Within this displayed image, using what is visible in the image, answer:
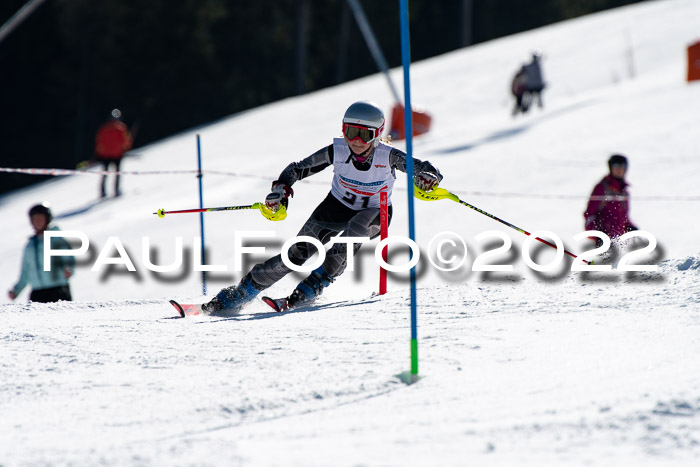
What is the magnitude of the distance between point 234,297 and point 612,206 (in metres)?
3.43

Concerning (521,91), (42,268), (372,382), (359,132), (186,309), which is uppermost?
(521,91)

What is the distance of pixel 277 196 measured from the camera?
6332 mm

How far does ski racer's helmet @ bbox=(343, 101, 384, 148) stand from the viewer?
20.2 feet

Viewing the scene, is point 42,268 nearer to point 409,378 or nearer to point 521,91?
point 409,378

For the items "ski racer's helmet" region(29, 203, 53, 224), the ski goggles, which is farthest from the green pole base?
"ski racer's helmet" region(29, 203, 53, 224)

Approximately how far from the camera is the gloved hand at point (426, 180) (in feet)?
20.0

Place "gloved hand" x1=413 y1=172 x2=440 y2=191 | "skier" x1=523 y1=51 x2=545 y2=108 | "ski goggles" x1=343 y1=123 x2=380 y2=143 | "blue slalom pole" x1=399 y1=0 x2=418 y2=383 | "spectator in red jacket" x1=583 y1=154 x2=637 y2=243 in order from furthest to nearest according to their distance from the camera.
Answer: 1. "skier" x1=523 y1=51 x2=545 y2=108
2. "spectator in red jacket" x1=583 y1=154 x2=637 y2=243
3. "ski goggles" x1=343 y1=123 x2=380 y2=143
4. "gloved hand" x1=413 y1=172 x2=440 y2=191
5. "blue slalom pole" x1=399 y1=0 x2=418 y2=383

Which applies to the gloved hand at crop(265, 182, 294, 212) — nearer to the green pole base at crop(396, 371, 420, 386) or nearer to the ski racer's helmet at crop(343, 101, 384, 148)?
the ski racer's helmet at crop(343, 101, 384, 148)

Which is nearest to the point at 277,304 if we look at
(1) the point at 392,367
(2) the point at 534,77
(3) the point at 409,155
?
(1) the point at 392,367

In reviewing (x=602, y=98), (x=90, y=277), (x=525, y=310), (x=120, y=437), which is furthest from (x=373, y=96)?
(x=120, y=437)

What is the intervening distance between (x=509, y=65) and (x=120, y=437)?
2274cm

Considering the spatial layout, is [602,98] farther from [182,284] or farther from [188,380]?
[188,380]

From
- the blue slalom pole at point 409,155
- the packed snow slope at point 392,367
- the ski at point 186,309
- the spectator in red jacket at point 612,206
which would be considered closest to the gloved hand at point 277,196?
the packed snow slope at point 392,367

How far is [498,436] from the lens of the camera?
3.48 m
